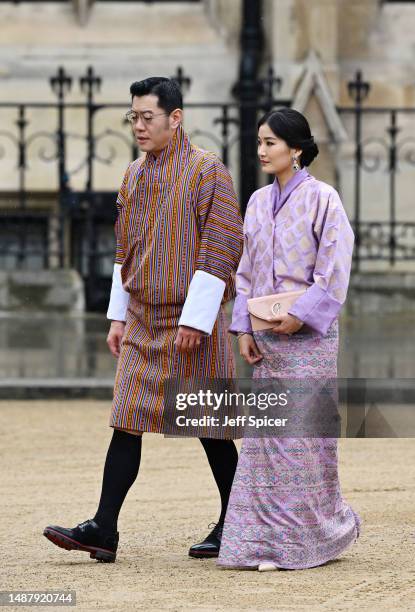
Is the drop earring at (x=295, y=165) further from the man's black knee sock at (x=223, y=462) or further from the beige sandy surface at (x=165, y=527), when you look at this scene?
the beige sandy surface at (x=165, y=527)

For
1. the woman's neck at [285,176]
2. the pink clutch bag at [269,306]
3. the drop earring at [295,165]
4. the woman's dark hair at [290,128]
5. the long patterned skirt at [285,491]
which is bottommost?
the long patterned skirt at [285,491]

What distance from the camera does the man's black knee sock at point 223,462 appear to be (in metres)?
6.82

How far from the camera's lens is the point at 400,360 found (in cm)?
1264

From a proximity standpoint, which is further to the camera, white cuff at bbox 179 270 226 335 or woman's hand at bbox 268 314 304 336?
white cuff at bbox 179 270 226 335

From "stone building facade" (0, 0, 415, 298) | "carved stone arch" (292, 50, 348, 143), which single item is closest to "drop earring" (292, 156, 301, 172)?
"carved stone arch" (292, 50, 348, 143)

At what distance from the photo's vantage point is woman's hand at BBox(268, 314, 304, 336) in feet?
21.1

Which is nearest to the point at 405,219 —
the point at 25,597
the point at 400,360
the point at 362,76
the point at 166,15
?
the point at 362,76

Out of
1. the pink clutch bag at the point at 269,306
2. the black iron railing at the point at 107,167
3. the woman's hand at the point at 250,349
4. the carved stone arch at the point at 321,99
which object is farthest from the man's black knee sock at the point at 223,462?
the carved stone arch at the point at 321,99

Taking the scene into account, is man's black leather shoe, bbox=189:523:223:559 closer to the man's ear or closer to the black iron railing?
the man's ear

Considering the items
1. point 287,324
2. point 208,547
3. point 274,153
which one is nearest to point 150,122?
point 274,153

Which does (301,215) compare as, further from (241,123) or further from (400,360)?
(241,123)

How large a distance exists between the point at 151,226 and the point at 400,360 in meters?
6.12

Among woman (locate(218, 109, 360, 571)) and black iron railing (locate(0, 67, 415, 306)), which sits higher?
black iron railing (locate(0, 67, 415, 306))

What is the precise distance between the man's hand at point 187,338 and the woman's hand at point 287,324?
298 mm
